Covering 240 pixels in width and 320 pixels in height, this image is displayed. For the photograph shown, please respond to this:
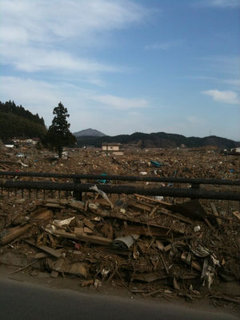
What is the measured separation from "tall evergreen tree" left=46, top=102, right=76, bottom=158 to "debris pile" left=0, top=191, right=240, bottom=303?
23293 millimetres

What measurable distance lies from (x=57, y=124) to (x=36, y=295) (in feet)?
84.6

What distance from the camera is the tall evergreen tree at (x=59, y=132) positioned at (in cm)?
2834

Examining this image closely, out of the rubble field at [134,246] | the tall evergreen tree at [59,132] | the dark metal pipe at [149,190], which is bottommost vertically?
the rubble field at [134,246]

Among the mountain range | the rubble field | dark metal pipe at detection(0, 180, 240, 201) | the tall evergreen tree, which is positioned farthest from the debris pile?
the mountain range

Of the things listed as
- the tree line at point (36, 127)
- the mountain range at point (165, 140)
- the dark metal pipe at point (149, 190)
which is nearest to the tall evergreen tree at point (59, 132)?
the tree line at point (36, 127)

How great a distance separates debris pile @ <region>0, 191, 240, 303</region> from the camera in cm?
398

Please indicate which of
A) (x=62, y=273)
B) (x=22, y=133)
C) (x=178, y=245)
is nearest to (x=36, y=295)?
(x=62, y=273)

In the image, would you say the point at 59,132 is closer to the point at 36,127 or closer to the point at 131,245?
the point at 131,245

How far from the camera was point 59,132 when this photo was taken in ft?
94.2

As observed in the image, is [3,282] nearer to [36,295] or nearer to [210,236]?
[36,295]

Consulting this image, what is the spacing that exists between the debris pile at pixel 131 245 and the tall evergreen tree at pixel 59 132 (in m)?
23.3

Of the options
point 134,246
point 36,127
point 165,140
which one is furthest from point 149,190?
point 165,140

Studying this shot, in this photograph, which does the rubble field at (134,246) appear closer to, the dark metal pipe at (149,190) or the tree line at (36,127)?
the dark metal pipe at (149,190)

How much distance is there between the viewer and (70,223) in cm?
502
